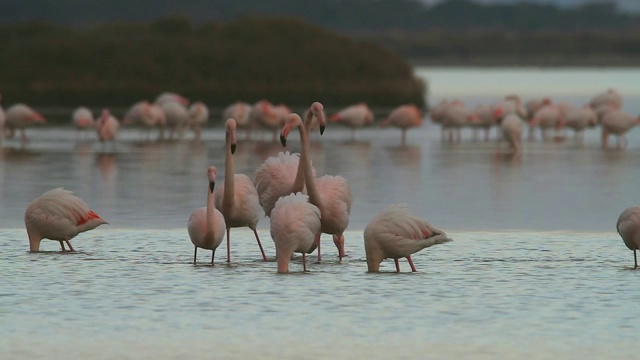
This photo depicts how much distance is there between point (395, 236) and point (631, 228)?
1.91 metres

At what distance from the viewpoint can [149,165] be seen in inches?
827

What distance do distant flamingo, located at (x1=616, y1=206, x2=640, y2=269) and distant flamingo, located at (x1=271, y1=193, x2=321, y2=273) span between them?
2405 millimetres

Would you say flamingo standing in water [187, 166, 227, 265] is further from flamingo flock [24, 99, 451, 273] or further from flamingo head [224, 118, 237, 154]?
flamingo head [224, 118, 237, 154]

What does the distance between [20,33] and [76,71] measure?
850cm

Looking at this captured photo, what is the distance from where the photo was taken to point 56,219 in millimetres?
11453

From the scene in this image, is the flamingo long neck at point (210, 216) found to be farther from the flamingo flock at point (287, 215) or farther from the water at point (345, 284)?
the water at point (345, 284)

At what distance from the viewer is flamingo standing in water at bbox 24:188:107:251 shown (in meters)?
11.4

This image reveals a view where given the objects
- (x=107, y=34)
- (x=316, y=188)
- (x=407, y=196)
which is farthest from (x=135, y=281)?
(x=107, y=34)

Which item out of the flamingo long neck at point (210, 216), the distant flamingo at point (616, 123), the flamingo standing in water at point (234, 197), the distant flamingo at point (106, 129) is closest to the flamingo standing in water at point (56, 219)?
the flamingo standing in water at point (234, 197)

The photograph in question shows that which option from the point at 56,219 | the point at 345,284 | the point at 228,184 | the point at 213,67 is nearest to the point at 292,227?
the point at 345,284

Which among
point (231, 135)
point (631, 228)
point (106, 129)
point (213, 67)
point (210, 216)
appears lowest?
point (631, 228)

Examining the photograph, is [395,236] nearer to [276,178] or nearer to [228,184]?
[228,184]

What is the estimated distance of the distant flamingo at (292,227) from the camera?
33.8 feet

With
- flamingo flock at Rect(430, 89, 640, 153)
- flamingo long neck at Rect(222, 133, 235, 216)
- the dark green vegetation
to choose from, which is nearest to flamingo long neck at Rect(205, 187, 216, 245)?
flamingo long neck at Rect(222, 133, 235, 216)
